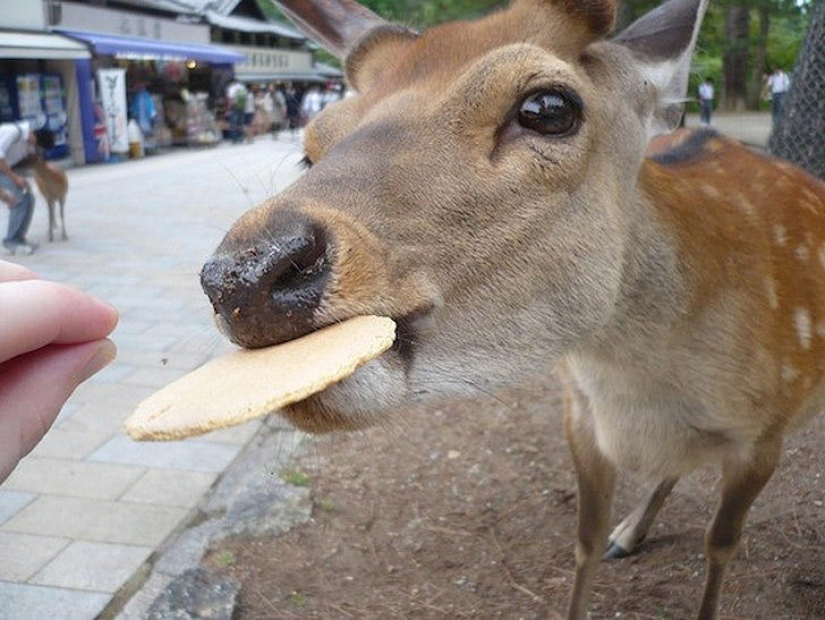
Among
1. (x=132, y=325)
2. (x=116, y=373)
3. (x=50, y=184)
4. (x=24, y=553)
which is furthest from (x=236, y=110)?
(x=24, y=553)

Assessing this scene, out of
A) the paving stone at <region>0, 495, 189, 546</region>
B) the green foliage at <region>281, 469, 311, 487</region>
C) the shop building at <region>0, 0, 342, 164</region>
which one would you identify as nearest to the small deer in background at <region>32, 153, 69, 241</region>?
the shop building at <region>0, 0, 342, 164</region>

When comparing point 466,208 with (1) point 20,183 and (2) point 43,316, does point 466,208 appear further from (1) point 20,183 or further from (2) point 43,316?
(1) point 20,183

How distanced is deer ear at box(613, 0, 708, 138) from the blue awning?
765 inches

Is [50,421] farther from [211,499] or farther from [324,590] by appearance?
[211,499]

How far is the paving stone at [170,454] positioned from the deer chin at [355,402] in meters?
3.07

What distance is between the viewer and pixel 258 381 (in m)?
1.49

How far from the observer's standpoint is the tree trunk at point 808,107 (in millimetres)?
5719

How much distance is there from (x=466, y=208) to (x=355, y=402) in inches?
21.5

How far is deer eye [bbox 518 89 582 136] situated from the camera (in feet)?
6.93

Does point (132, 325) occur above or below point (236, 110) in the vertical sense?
above

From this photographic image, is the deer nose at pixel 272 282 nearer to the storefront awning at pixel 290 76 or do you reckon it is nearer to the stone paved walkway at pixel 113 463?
the stone paved walkway at pixel 113 463

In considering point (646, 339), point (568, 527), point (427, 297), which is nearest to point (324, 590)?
point (568, 527)

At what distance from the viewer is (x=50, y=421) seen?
148 centimetres

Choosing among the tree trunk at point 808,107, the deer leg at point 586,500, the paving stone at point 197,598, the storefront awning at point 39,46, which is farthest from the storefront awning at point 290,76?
the deer leg at point 586,500
